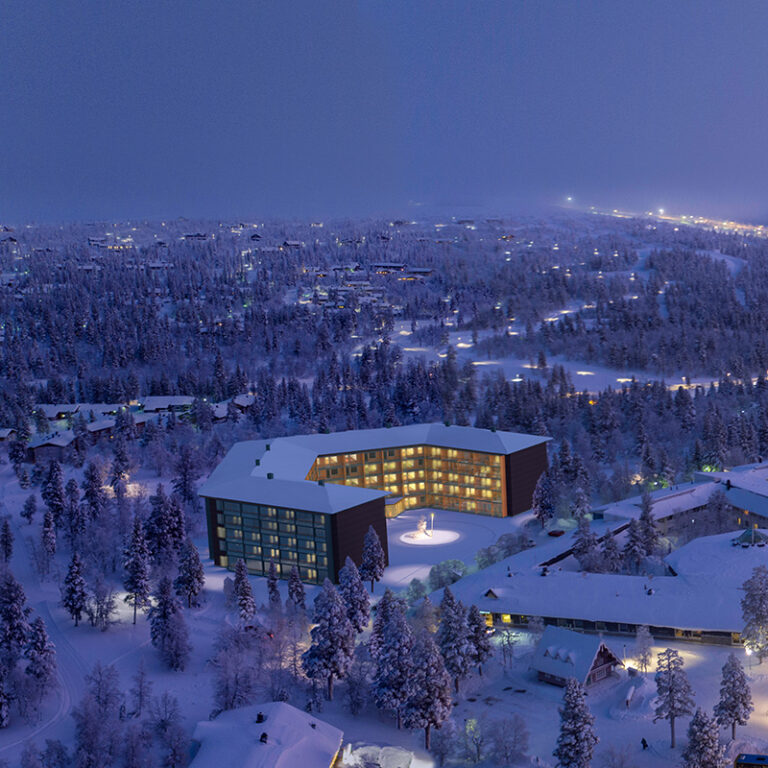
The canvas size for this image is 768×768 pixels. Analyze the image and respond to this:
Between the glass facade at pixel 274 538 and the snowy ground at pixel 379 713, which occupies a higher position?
the glass facade at pixel 274 538

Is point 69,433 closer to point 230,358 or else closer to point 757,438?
point 230,358

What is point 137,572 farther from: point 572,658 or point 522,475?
point 522,475

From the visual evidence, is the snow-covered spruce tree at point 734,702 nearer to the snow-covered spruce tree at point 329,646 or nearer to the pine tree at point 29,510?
the snow-covered spruce tree at point 329,646

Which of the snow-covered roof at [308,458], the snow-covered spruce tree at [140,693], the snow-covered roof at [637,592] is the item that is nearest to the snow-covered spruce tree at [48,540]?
the snow-covered roof at [308,458]

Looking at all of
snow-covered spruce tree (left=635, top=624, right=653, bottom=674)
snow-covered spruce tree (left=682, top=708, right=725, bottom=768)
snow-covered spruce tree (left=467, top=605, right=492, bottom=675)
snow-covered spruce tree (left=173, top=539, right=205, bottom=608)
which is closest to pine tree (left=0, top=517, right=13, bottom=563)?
snow-covered spruce tree (left=173, top=539, right=205, bottom=608)

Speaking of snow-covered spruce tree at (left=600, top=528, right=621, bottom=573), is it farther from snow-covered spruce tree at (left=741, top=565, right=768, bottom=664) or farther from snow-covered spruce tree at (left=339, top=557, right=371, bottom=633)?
snow-covered spruce tree at (left=339, top=557, right=371, bottom=633)

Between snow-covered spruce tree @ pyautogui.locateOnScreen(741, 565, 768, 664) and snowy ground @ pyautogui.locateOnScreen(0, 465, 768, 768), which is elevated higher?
snow-covered spruce tree @ pyautogui.locateOnScreen(741, 565, 768, 664)
